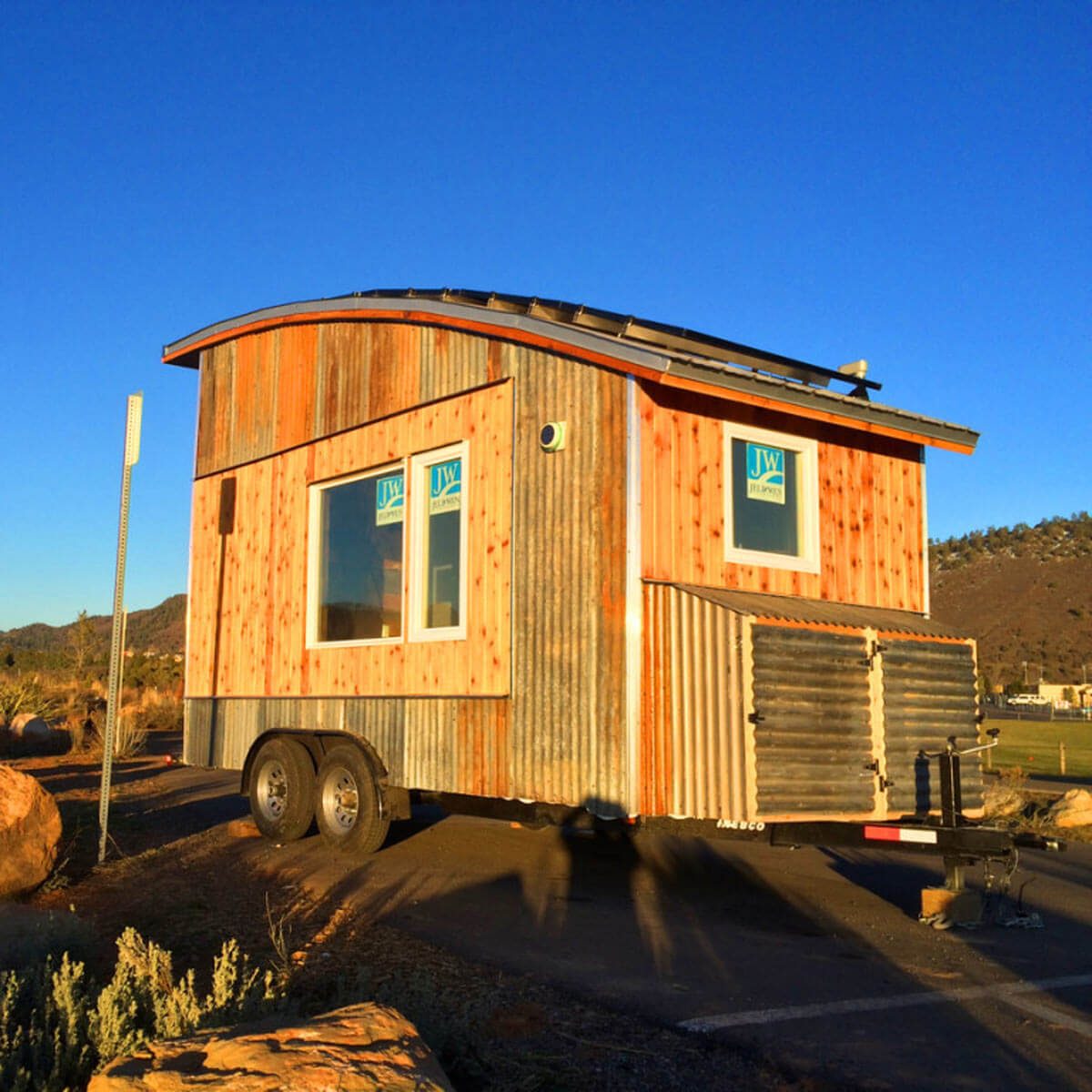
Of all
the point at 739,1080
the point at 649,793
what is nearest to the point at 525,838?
the point at 649,793

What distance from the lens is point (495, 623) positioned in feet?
28.3

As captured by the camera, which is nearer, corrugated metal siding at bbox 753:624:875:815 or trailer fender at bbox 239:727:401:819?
corrugated metal siding at bbox 753:624:875:815

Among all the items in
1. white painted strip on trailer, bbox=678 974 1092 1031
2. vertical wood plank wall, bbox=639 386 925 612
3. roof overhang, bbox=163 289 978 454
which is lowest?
white painted strip on trailer, bbox=678 974 1092 1031

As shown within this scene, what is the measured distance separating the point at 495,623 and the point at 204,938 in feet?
9.91

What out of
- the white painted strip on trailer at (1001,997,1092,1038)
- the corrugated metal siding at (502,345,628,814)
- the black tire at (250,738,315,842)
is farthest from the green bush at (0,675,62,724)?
the white painted strip on trailer at (1001,997,1092,1038)

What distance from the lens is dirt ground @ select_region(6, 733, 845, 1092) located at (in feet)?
14.4

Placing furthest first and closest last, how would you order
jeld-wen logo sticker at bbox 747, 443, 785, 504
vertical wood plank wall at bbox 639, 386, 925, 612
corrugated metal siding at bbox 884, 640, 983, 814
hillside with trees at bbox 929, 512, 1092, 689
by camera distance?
hillside with trees at bbox 929, 512, 1092, 689, jeld-wen logo sticker at bbox 747, 443, 785, 504, vertical wood plank wall at bbox 639, 386, 925, 612, corrugated metal siding at bbox 884, 640, 983, 814

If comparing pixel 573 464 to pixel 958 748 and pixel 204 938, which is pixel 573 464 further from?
pixel 204 938

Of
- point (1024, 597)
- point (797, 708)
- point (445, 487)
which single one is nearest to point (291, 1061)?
point (797, 708)

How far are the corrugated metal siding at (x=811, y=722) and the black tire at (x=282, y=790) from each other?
185 inches

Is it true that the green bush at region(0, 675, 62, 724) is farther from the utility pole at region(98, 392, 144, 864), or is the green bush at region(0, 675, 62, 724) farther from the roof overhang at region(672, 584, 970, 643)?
the roof overhang at region(672, 584, 970, 643)

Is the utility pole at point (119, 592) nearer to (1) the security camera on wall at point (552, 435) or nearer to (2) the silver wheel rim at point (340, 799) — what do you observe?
(2) the silver wheel rim at point (340, 799)

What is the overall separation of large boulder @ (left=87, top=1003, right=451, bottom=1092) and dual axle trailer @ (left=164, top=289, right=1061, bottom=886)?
366 centimetres

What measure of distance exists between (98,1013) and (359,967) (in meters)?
1.37
